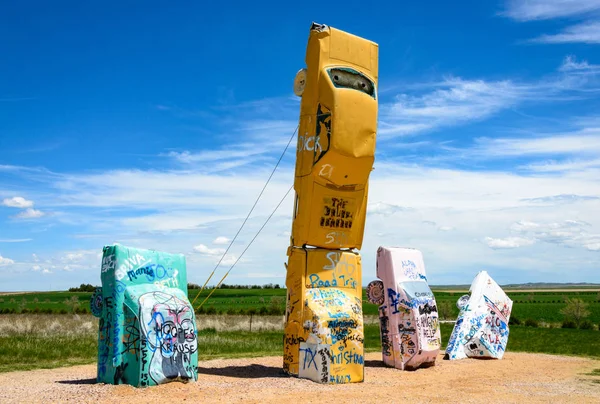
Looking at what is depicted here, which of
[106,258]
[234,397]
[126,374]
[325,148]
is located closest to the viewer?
[234,397]

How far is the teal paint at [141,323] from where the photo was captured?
397 inches

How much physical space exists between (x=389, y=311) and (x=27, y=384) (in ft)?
25.1

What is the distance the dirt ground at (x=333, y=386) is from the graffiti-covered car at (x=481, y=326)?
988mm

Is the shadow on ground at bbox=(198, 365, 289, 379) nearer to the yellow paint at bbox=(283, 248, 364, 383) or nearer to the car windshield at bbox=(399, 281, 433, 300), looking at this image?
the yellow paint at bbox=(283, 248, 364, 383)

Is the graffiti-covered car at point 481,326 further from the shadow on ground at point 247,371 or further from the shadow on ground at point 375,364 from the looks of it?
the shadow on ground at point 247,371

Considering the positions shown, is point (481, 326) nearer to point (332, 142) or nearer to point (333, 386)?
point (333, 386)

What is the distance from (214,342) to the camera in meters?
20.4

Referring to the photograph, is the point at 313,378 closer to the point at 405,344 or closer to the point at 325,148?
the point at 405,344

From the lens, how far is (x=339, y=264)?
1244 centimetres

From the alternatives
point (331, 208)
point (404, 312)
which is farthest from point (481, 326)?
point (331, 208)

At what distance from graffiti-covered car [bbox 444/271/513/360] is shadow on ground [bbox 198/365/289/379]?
17.2 ft

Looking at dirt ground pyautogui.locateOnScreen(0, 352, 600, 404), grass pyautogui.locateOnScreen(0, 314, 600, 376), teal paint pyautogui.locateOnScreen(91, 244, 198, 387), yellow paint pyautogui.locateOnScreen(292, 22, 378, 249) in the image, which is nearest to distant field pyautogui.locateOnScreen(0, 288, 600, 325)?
grass pyautogui.locateOnScreen(0, 314, 600, 376)

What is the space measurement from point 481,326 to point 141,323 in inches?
389

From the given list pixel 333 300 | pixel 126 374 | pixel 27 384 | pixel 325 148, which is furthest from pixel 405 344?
pixel 27 384
